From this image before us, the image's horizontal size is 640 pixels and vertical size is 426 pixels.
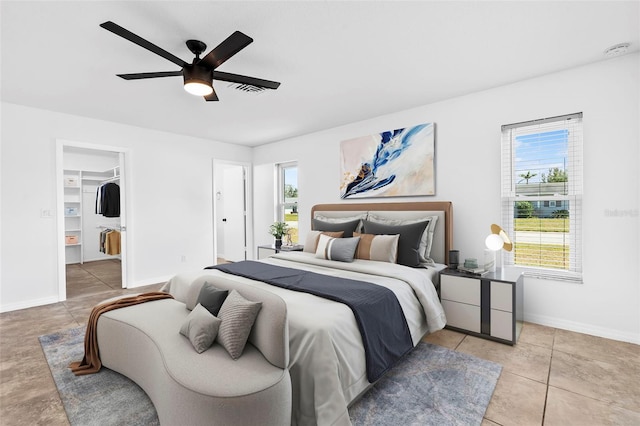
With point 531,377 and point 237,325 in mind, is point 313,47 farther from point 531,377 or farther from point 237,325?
point 531,377

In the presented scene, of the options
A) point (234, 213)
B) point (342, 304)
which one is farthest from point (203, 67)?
point (234, 213)

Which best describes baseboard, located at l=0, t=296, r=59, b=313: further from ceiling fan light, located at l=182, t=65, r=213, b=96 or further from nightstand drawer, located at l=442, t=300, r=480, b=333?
nightstand drawer, located at l=442, t=300, r=480, b=333

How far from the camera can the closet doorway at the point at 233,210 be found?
6.36 m

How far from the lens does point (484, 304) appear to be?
2781 millimetres

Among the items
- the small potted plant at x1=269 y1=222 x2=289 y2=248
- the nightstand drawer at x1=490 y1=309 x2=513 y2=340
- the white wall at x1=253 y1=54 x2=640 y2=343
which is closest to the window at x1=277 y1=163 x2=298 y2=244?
the small potted plant at x1=269 y1=222 x2=289 y2=248

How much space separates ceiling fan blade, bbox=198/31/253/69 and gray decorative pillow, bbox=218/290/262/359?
1.63 meters

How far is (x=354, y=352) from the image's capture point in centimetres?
181

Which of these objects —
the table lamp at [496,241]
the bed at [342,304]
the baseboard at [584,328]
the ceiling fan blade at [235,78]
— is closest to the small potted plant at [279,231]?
the bed at [342,304]

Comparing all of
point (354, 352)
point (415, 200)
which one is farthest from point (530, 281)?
point (354, 352)

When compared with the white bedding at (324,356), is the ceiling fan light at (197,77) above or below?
above

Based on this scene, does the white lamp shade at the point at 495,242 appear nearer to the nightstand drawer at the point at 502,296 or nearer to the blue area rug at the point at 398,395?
the nightstand drawer at the point at 502,296

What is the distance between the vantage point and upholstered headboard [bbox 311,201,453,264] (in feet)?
11.4

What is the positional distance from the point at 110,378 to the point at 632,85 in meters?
4.92

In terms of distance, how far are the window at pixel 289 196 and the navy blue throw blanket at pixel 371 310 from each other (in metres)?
3.05
